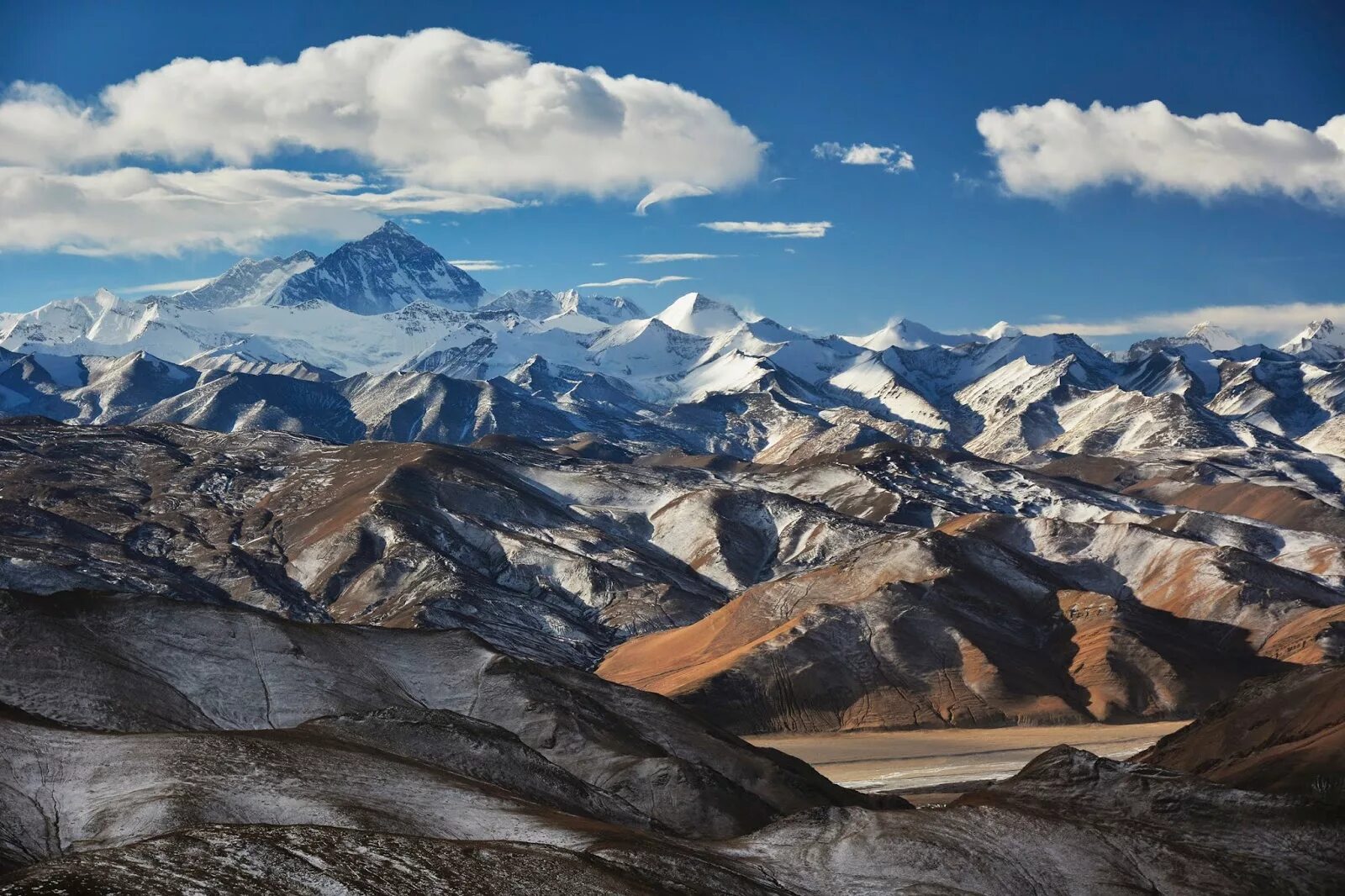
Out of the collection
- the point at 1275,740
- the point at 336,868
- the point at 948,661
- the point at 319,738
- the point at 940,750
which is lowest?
the point at 940,750

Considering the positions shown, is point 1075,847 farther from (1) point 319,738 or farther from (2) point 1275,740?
(1) point 319,738

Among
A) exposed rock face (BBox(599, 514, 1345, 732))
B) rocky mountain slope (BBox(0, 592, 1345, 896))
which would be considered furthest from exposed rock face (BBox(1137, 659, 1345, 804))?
exposed rock face (BBox(599, 514, 1345, 732))

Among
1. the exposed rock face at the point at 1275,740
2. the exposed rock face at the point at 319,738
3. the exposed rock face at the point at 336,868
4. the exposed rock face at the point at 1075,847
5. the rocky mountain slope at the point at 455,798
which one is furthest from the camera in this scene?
the exposed rock face at the point at 1275,740

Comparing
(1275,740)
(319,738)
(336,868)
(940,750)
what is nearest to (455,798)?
(319,738)

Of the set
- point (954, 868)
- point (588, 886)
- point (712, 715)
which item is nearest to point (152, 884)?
point (588, 886)

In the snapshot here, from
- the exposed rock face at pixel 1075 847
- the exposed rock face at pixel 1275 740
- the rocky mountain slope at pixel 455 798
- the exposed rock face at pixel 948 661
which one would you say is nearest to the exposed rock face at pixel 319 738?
the rocky mountain slope at pixel 455 798

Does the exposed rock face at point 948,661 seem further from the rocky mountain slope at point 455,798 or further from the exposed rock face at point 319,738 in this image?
the rocky mountain slope at point 455,798
